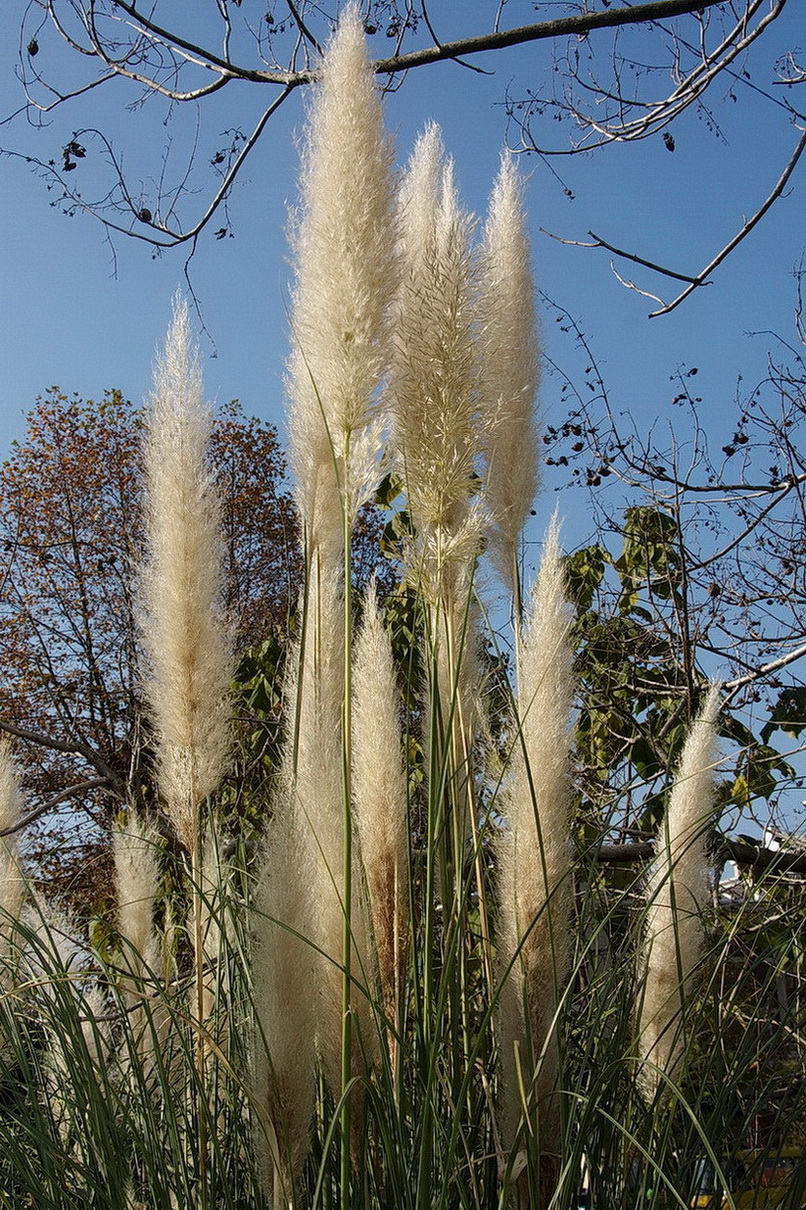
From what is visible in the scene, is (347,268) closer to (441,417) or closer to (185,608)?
(441,417)

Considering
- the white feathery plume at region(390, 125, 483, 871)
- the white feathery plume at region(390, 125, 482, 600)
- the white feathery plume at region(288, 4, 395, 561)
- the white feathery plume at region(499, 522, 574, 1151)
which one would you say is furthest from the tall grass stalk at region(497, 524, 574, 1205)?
the white feathery plume at region(288, 4, 395, 561)

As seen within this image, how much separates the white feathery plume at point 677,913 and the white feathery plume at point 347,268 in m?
0.90

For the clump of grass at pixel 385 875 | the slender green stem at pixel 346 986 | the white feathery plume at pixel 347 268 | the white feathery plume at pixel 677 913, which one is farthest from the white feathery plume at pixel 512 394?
the slender green stem at pixel 346 986

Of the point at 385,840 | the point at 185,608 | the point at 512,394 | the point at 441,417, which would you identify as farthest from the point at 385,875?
the point at 512,394

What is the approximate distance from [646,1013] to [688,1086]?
0.26 metres

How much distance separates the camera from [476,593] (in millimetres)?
2170

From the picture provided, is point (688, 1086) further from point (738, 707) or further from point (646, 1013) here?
point (738, 707)

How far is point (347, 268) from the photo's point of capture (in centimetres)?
177

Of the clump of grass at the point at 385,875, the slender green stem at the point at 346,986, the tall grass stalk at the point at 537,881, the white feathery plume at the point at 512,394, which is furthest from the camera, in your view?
the white feathery plume at the point at 512,394

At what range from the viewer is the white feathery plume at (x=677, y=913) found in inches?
80.0

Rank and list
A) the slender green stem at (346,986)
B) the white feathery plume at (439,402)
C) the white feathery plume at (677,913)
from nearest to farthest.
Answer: the slender green stem at (346,986), the white feathery plume at (439,402), the white feathery plume at (677,913)

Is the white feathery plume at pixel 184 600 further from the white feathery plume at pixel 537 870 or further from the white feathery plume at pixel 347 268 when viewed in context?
the white feathery plume at pixel 537 870

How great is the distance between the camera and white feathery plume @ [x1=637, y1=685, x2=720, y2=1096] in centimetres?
203

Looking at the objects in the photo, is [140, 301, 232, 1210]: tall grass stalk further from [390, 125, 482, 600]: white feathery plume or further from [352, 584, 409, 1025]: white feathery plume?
[390, 125, 482, 600]: white feathery plume
